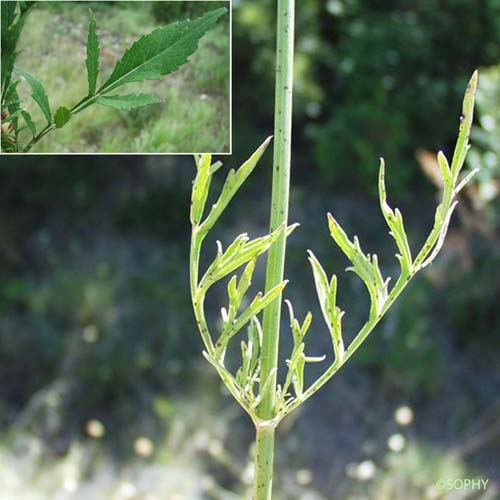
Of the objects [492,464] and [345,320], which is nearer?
[492,464]

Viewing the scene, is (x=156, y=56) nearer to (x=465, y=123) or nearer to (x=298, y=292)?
(x=465, y=123)

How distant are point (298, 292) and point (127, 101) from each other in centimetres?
214

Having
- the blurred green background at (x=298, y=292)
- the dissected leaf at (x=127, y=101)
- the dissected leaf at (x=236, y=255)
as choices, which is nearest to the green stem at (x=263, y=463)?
the dissected leaf at (x=236, y=255)

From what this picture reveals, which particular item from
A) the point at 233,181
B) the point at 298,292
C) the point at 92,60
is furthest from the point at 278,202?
the point at 298,292

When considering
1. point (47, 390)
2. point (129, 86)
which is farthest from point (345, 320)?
point (129, 86)

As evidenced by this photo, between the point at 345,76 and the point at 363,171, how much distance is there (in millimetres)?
333

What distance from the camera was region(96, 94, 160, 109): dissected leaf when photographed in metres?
0.54

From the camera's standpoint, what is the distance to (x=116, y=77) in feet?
1.76

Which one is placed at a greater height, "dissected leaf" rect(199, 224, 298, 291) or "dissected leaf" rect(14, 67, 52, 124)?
"dissected leaf" rect(14, 67, 52, 124)

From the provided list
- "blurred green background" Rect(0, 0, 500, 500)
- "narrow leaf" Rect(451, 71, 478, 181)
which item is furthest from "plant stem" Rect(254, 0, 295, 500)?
"blurred green background" Rect(0, 0, 500, 500)

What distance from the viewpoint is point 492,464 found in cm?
210

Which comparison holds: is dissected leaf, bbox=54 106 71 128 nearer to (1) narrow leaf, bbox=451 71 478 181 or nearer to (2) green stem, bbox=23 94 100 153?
(2) green stem, bbox=23 94 100 153

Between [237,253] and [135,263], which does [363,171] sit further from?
[237,253]

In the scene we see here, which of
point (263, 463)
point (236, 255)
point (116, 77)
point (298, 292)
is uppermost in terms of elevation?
point (116, 77)
